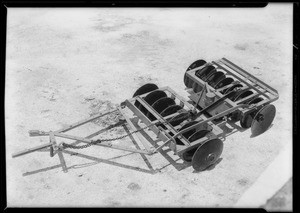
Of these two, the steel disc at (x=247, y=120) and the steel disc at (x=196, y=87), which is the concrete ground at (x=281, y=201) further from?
the steel disc at (x=196, y=87)

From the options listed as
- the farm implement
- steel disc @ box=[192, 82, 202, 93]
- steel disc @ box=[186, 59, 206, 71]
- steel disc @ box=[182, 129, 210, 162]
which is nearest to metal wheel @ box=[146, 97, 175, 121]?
the farm implement

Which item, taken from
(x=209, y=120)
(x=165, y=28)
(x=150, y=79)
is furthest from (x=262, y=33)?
(x=209, y=120)

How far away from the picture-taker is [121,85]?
10.6 metres

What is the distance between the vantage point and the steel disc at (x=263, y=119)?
27.6 feet

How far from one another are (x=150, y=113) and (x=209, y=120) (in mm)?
1397

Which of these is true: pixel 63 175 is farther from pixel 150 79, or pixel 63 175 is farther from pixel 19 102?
pixel 150 79

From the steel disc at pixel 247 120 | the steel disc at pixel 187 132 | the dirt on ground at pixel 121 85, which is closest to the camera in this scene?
the dirt on ground at pixel 121 85

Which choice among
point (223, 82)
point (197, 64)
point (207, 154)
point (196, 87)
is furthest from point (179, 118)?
point (197, 64)

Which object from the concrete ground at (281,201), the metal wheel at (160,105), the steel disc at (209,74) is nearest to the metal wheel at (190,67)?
the steel disc at (209,74)

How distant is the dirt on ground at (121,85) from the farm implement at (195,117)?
0.43 metres

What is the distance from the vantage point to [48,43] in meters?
12.5

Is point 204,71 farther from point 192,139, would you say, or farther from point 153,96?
point 192,139

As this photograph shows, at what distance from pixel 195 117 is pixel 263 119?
166 centimetres

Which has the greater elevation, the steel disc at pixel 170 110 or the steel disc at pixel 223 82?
the steel disc at pixel 223 82
